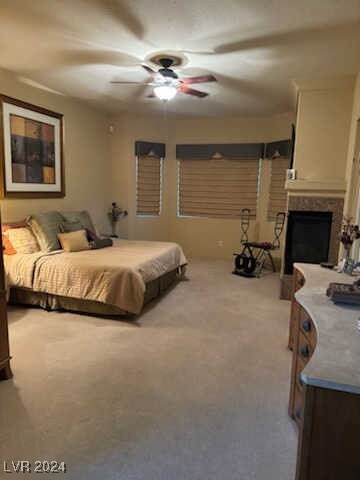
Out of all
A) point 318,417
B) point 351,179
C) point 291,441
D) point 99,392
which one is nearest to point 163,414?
point 99,392

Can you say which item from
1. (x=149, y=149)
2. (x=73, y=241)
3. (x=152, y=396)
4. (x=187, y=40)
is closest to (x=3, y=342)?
(x=152, y=396)

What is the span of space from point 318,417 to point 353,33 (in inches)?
122

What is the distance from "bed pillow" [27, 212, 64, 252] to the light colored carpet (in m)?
0.84

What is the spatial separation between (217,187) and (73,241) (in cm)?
331

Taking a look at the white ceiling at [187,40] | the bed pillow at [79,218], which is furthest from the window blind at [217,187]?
the bed pillow at [79,218]

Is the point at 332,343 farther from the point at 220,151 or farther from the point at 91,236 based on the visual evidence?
the point at 220,151

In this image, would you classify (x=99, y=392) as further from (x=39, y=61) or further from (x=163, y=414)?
(x=39, y=61)

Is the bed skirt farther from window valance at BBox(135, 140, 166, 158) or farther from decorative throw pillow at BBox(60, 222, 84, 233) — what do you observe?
window valance at BBox(135, 140, 166, 158)

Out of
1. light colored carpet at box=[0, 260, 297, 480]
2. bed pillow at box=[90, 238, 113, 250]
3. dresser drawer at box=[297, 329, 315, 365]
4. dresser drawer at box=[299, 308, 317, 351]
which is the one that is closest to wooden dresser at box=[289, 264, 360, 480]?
dresser drawer at box=[299, 308, 317, 351]

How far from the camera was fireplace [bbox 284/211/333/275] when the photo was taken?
4066 millimetres

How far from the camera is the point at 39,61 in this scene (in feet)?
11.4

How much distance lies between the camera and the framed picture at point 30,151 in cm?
383

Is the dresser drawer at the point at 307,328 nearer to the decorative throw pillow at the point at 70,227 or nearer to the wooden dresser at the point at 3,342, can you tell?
the wooden dresser at the point at 3,342

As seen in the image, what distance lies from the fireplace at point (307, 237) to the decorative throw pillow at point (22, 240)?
3340 mm
